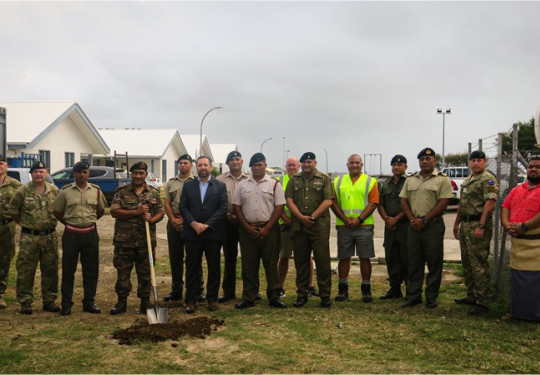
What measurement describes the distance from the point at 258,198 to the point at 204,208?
69cm

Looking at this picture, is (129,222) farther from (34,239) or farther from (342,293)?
(342,293)

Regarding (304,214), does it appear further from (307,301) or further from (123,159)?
(123,159)

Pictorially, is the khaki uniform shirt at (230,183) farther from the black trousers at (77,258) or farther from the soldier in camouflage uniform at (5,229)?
the soldier in camouflage uniform at (5,229)

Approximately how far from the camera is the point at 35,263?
6.57 m

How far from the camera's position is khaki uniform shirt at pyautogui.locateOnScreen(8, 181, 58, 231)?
6.50 m

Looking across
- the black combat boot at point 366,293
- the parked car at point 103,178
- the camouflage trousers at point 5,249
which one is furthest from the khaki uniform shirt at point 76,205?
the parked car at point 103,178

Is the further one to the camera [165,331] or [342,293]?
[342,293]

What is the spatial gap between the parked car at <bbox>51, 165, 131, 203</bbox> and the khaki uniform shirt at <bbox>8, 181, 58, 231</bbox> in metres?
15.2

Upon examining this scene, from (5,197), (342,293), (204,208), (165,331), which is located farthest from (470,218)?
(5,197)

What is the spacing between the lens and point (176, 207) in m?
7.25

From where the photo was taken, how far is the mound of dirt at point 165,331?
5.23 m

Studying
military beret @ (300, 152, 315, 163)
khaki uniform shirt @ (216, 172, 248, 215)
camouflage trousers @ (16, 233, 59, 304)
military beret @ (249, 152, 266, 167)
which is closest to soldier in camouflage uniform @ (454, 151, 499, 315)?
military beret @ (300, 152, 315, 163)

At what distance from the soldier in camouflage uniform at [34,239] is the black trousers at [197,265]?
1674 millimetres

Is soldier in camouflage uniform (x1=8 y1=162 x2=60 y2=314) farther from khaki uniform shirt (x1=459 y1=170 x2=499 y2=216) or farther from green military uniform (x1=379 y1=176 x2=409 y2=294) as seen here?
khaki uniform shirt (x1=459 y1=170 x2=499 y2=216)
